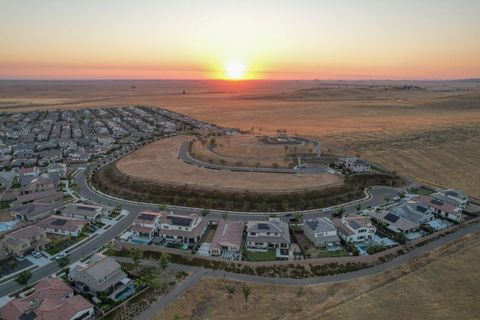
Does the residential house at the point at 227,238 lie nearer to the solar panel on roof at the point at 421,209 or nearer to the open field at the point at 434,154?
the solar panel on roof at the point at 421,209

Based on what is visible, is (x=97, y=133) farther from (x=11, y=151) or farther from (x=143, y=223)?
(x=143, y=223)

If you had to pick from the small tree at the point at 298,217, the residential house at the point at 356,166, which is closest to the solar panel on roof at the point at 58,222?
the small tree at the point at 298,217

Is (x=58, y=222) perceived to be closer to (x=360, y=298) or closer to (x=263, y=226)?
(x=263, y=226)

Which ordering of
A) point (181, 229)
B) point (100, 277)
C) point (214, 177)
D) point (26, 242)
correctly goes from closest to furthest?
point (100, 277) < point (26, 242) < point (181, 229) < point (214, 177)

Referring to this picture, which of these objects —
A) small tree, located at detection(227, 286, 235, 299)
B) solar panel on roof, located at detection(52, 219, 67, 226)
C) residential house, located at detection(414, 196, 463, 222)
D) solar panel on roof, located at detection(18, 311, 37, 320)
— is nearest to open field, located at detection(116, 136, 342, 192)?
residential house, located at detection(414, 196, 463, 222)

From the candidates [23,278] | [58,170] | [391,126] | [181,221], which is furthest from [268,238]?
[391,126]

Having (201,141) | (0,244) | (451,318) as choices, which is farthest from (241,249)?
(201,141)
